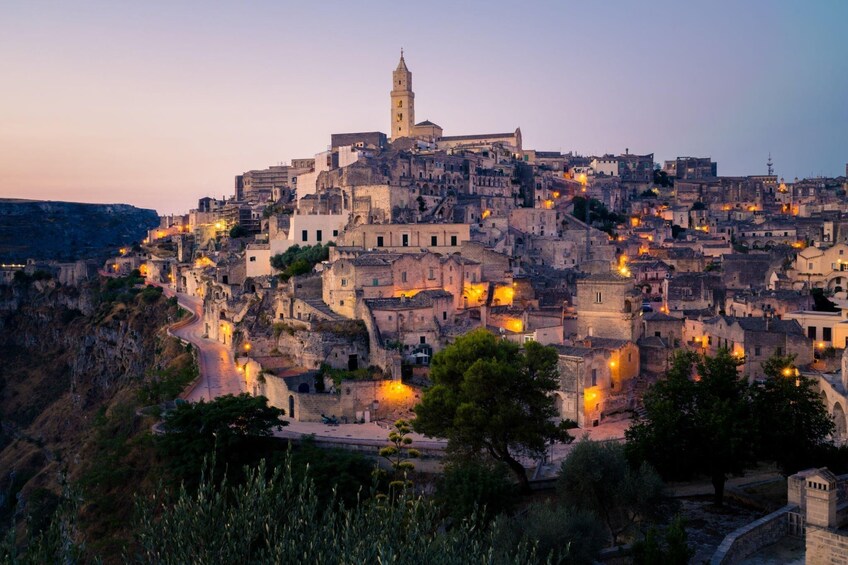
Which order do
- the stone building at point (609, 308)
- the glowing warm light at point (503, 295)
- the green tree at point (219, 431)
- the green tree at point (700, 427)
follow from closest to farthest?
the green tree at point (700, 427), the green tree at point (219, 431), the stone building at point (609, 308), the glowing warm light at point (503, 295)

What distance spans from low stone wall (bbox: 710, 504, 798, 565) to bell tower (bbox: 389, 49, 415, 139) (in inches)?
3299

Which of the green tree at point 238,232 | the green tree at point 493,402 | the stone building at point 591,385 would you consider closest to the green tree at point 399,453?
the green tree at point 493,402

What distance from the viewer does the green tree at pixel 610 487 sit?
20.3 meters

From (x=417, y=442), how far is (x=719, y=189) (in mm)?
74136

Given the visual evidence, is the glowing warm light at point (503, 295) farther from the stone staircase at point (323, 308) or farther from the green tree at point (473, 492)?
the green tree at point (473, 492)

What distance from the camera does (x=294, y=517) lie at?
39.3 feet

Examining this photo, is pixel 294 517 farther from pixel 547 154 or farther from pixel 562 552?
pixel 547 154

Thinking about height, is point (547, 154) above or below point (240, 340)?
above

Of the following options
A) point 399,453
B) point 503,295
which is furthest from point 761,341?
point 399,453

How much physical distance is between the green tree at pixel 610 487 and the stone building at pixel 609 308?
54.4 feet

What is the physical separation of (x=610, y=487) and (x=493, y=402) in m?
6.74

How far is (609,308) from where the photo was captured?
124 ft

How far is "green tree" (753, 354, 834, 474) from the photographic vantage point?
22062 mm

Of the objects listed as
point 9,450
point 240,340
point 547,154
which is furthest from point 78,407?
point 547,154
